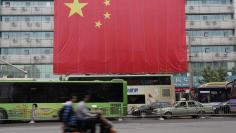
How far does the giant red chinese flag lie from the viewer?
3744cm

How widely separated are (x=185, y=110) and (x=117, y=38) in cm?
1000

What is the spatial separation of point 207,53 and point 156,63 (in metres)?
29.5

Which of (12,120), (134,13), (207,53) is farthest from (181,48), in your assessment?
(207,53)

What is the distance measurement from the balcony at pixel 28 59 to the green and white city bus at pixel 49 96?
3738 cm

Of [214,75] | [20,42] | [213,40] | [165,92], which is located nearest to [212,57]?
[213,40]

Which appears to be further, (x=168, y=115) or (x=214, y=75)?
(x=214, y=75)

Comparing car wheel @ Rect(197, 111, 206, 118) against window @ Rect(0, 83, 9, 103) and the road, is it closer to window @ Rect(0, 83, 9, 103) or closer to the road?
the road

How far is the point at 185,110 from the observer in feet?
102

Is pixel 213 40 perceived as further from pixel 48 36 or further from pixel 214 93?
pixel 214 93

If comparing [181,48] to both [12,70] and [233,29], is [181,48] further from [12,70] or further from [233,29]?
[12,70]

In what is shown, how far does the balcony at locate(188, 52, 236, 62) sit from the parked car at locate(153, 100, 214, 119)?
112 ft

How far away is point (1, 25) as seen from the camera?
6475cm

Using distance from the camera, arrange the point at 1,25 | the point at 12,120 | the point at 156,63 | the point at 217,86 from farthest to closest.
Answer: the point at 1,25
the point at 217,86
the point at 156,63
the point at 12,120

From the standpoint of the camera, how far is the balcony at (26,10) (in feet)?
215
